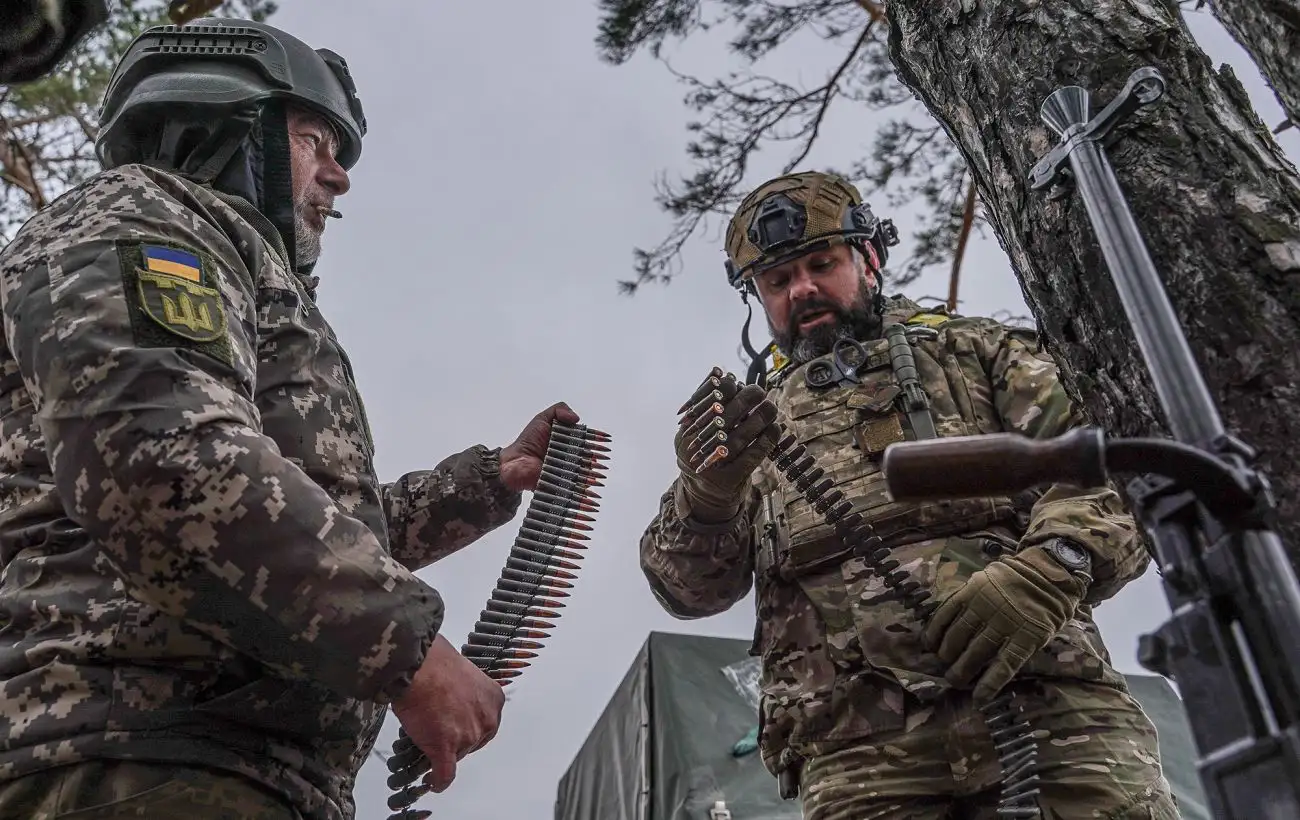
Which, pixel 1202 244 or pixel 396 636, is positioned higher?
pixel 1202 244

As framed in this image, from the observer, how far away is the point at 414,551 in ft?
12.1

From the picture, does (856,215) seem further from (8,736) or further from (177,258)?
(8,736)

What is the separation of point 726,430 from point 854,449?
0.72 meters

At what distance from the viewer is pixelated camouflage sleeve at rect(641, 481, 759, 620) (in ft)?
13.4

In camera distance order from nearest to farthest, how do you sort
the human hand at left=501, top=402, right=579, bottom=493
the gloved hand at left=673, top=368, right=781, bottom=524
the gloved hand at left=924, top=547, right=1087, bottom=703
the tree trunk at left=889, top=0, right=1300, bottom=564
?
the tree trunk at left=889, top=0, right=1300, bottom=564, the gloved hand at left=924, top=547, right=1087, bottom=703, the gloved hand at left=673, top=368, right=781, bottom=524, the human hand at left=501, top=402, right=579, bottom=493

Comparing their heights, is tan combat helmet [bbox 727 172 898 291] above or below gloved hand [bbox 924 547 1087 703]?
above

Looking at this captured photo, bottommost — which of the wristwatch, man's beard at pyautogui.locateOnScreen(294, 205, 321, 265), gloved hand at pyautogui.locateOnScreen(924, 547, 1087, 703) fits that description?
gloved hand at pyautogui.locateOnScreen(924, 547, 1087, 703)

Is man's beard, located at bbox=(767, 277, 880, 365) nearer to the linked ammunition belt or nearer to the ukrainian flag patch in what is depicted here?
the linked ammunition belt

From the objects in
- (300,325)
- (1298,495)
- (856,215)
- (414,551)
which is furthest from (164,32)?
(1298,495)

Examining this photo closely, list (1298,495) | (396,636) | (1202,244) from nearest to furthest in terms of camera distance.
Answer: (1298,495)
(1202,244)
(396,636)

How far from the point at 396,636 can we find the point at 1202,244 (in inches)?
66.0

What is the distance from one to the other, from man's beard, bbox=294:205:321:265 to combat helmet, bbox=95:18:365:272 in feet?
0.15

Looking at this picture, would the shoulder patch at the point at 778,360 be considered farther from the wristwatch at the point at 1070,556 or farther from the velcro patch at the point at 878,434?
the wristwatch at the point at 1070,556

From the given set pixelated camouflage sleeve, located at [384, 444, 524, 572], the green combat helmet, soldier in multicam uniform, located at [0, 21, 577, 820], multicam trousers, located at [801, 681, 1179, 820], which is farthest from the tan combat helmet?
soldier in multicam uniform, located at [0, 21, 577, 820]
